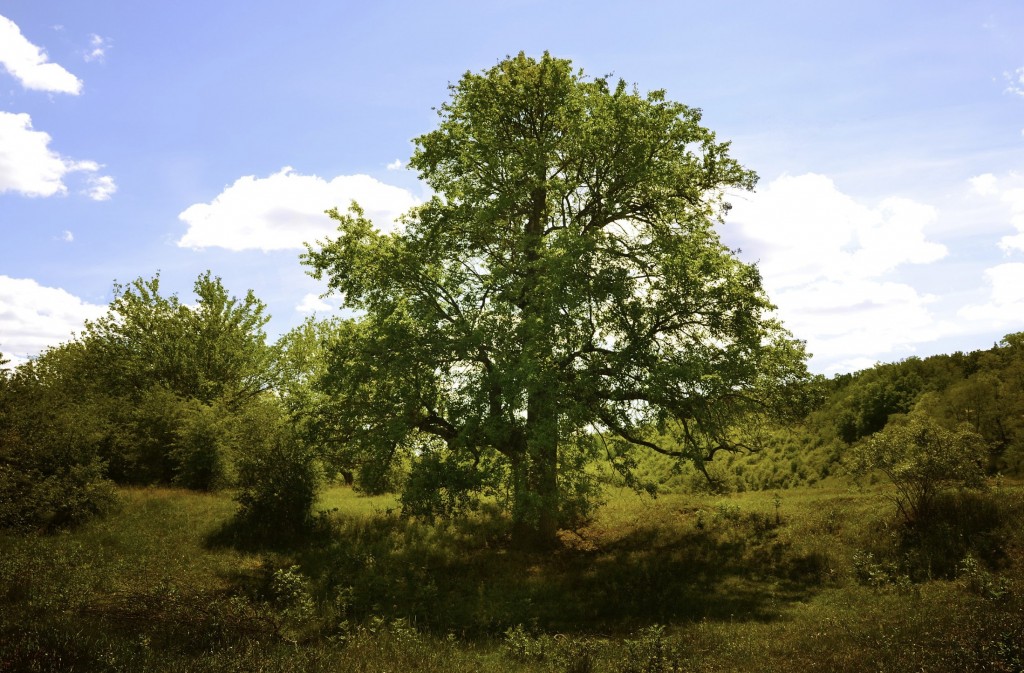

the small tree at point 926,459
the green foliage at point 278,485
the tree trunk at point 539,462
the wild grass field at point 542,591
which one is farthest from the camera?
the green foliage at point 278,485

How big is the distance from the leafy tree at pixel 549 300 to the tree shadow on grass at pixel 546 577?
197cm

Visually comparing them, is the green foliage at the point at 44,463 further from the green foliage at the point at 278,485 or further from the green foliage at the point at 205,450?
the green foliage at the point at 278,485

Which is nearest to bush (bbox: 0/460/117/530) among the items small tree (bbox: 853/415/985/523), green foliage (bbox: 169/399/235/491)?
green foliage (bbox: 169/399/235/491)

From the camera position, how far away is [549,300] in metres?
18.5

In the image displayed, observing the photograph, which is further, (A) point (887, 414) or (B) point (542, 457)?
(A) point (887, 414)

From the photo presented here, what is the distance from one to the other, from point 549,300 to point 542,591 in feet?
27.0

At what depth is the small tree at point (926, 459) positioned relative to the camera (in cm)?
1781

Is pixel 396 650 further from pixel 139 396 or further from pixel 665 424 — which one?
pixel 139 396

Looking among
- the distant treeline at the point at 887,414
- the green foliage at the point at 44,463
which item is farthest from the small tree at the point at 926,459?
the green foliage at the point at 44,463

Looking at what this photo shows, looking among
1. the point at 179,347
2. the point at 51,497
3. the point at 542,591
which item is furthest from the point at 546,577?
the point at 179,347

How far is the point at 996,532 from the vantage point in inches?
671

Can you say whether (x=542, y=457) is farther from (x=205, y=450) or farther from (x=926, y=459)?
(x=205, y=450)

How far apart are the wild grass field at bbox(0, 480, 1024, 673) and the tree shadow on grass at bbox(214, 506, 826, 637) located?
8 centimetres

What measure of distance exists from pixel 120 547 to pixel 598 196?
63.7ft
